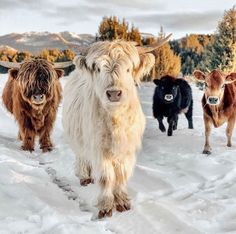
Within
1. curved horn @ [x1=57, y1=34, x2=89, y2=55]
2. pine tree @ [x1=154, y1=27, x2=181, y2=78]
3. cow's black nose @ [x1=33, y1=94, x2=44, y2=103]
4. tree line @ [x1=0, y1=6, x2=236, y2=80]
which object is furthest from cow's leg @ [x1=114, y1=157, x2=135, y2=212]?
pine tree @ [x1=154, y1=27, x2=181, y2=78]

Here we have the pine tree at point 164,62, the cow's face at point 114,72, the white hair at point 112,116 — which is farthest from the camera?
the pine tree at point 164,62

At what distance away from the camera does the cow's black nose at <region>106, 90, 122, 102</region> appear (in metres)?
4.11

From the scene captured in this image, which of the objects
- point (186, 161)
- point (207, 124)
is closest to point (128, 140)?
point (186, 161)

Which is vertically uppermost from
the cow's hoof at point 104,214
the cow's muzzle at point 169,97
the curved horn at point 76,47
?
the curved horn at point 76,47

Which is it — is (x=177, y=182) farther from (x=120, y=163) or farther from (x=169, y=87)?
(x=169, y=87)

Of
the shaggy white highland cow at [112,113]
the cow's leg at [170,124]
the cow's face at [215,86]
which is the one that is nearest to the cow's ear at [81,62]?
the shaggy white highland cow at [112,113]

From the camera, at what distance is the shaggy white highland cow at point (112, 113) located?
13.9 feet

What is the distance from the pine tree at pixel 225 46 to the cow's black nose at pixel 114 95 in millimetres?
16209

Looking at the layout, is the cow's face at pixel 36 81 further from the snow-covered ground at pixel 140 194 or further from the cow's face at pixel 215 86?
the cow's face at pixel 215 86

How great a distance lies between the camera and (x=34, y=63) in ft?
23.7

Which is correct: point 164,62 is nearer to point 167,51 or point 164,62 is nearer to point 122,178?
point 167,51

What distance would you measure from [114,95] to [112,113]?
295 mm

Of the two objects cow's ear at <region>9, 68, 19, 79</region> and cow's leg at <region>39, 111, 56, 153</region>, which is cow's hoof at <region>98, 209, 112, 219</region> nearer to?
cow's leg at <region>39, 111, 56, 153</region>

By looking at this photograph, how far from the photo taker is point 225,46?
20.2 meters
